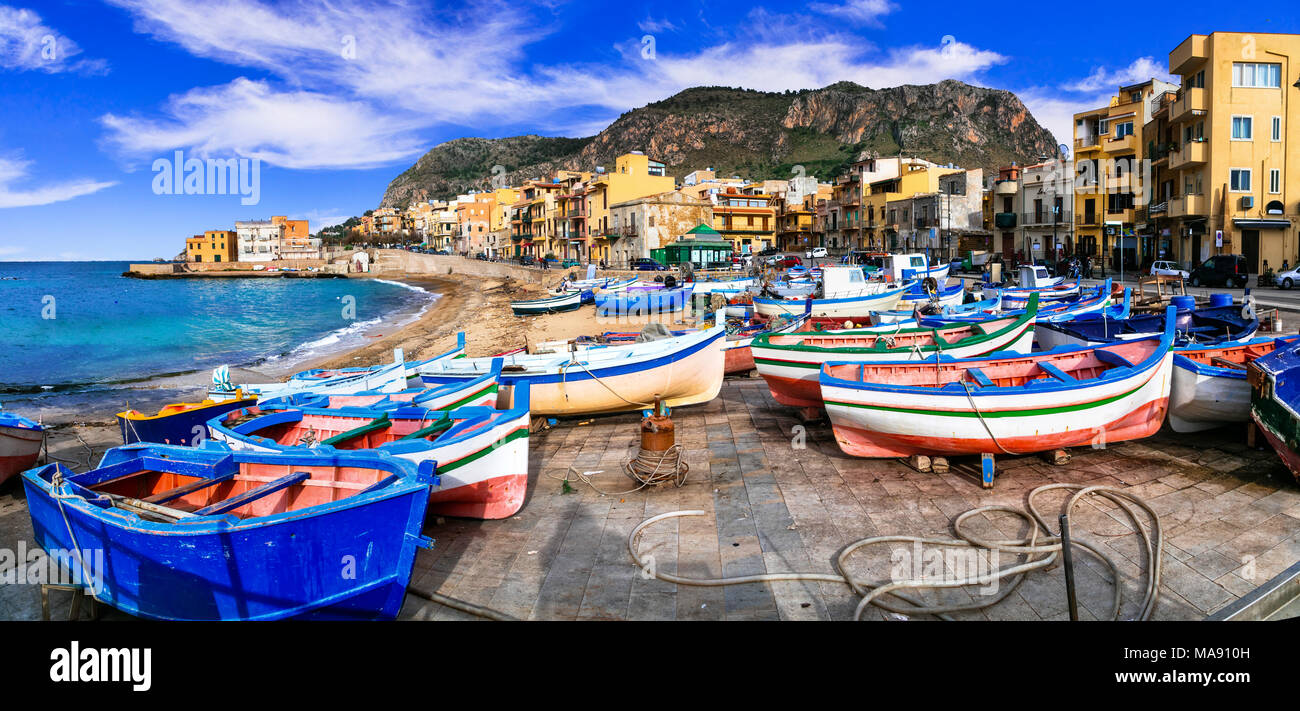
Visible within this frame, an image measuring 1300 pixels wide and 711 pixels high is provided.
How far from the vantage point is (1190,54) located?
33.3m

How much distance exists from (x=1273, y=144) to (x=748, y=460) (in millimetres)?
37864

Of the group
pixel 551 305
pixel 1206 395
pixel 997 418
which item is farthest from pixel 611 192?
pixel 997 418

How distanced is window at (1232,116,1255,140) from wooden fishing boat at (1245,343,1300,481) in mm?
33242

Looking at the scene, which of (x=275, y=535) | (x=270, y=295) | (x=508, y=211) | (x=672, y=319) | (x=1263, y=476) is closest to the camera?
(x=275, y=535)

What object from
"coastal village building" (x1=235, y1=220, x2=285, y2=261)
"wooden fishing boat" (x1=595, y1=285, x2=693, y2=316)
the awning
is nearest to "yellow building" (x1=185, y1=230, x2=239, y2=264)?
"coastal village building" (x1=235, y1=220, x2=285, y2=261)

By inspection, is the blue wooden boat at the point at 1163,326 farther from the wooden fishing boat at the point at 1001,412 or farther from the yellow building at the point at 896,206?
the yellow building at the point at 896,206

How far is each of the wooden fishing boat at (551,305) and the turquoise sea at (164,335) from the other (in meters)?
8.49

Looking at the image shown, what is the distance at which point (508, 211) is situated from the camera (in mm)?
95875

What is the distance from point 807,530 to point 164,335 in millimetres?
46869

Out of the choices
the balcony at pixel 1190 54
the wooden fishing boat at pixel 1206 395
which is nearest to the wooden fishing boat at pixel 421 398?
the wooden fishing boat at pixel 1206 395

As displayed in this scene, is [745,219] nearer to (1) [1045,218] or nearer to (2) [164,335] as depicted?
(1) [1045,218]
